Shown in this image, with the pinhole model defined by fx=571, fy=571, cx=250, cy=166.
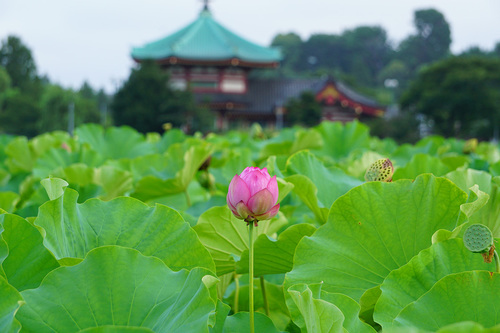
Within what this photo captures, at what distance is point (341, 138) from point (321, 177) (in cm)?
131

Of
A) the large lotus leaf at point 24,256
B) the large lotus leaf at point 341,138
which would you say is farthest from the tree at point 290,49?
the large lotus leaf at point 24,256

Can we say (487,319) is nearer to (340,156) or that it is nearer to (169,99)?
(340,156)

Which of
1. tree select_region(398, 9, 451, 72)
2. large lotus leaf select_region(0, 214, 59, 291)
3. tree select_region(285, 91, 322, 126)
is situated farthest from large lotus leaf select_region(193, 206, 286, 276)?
tree select_region(398, 9, 451, 72)

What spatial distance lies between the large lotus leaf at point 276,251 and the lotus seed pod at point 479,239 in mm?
217

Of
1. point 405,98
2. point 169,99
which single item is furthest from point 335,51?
→ point 169,99

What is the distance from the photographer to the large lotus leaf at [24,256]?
20.5 inches

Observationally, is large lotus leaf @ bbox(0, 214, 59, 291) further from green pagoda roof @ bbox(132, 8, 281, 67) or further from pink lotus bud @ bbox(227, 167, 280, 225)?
green pagoda roof @ bbox(132, 8, 281, 67)

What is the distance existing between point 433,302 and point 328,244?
16cm

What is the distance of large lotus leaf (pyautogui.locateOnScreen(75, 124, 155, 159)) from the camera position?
205cm

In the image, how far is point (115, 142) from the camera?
208 centimetres

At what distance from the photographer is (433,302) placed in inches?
17.8

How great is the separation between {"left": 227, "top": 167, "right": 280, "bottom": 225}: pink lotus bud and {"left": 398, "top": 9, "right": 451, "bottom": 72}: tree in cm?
5031

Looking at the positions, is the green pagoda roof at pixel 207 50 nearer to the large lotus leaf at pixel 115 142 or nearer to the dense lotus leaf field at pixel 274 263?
the large lotus leaf at pixel 115 142

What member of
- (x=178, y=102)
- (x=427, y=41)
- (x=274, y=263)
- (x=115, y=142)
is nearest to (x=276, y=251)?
(x=274, y=263)
